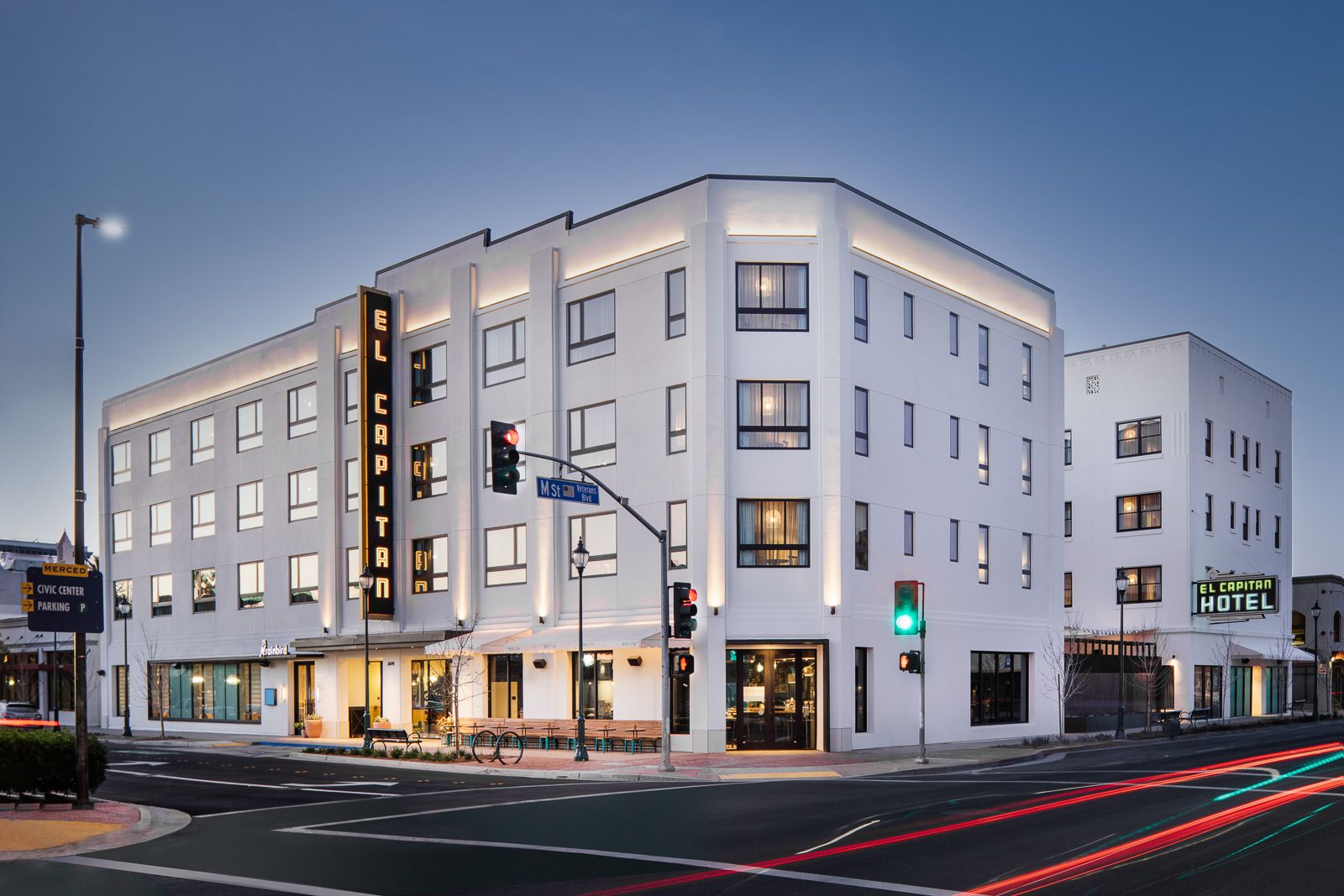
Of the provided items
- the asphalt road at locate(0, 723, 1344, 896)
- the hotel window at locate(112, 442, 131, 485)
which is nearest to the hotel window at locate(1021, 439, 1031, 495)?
the asphalt road at locate(0, 723, 1344, 896)

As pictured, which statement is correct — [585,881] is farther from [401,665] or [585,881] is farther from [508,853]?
[401,665]

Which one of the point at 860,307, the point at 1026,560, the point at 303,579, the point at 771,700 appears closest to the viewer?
the point at 771,700

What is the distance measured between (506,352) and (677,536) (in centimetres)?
1028

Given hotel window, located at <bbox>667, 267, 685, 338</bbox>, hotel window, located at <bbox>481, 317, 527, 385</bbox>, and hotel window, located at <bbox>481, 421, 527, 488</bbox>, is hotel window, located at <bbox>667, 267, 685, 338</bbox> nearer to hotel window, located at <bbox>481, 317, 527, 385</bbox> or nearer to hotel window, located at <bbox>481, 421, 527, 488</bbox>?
hotel window, located at <bbox>481, 421, 527, 488</bbox>

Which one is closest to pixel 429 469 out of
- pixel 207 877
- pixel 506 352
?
pixel 506 352

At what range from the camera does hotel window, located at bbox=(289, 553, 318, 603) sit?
49.0 metres

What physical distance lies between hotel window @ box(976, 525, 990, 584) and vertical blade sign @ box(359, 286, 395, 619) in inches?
827

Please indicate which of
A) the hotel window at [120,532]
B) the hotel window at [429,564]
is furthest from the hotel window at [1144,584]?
the hotel window at [120,532]

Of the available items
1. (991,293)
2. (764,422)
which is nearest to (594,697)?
(764,422)

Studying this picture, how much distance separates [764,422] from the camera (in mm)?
36156

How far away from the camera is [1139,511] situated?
5912 centimetres

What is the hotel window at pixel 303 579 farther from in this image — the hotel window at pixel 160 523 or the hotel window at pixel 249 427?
the hotel window at pixel 160 523

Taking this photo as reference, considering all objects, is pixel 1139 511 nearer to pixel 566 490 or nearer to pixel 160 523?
pixel 566 490

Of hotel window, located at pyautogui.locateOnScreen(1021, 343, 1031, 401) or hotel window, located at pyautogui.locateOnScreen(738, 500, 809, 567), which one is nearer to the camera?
hotel window, located at pyautogui.locateOnScreen(738, 500, 809, 567)
